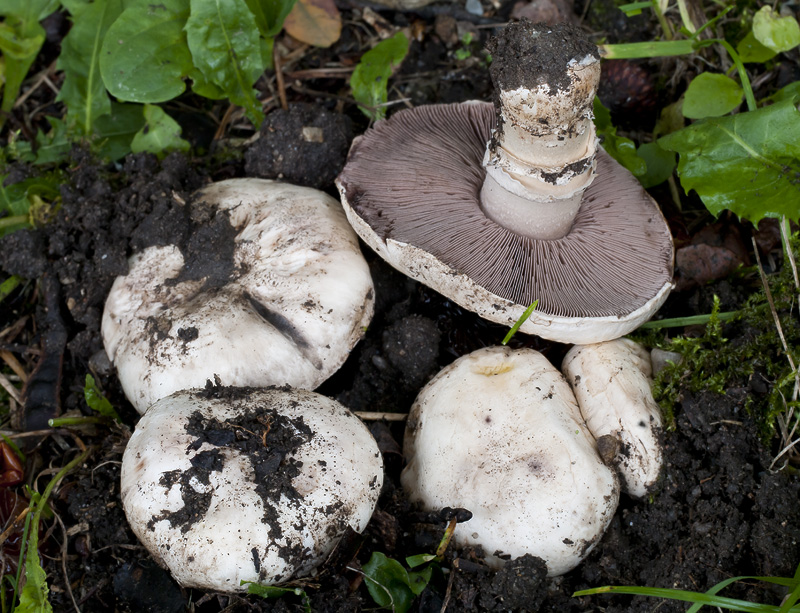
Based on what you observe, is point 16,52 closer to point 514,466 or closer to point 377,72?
point 377,72

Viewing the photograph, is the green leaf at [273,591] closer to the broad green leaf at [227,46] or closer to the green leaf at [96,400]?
the green leaf at [96,400]

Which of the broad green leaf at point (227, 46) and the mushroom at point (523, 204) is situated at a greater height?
the broad green leaf at point (227, 46)

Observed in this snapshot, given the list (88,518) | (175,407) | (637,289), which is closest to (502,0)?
(637,289)

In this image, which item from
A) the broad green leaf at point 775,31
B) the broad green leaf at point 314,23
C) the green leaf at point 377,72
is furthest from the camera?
the broad green leaf at point 314,23

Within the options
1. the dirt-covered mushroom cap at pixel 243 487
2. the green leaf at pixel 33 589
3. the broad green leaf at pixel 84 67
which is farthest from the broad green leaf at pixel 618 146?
the green leaf at pixel 33 589

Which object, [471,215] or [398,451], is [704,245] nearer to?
[471,215]

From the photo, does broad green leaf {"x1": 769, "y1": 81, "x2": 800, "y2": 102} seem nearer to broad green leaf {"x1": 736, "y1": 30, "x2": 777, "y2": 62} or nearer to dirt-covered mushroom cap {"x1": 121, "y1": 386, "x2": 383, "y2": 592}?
broad green leaf {"x1": 736, "y1": 30, "x2": 777, "y2": 62}
